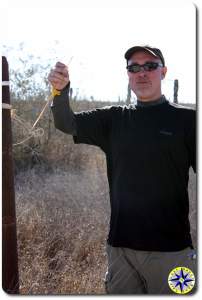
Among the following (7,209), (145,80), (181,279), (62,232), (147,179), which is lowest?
(62,232)

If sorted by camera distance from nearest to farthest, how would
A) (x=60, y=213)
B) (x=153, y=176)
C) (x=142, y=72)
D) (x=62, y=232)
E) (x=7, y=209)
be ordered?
→ (x=153, y=176) < (x=142, y=72) < (x=7, y=209) < (x=62, y=232) < (x=60, y=213)

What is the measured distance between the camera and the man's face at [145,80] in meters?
2.06

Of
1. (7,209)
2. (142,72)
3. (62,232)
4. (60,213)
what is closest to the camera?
(142,72)

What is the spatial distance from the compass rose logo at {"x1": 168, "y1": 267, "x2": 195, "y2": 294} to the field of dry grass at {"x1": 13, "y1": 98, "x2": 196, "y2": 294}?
550 millimetres

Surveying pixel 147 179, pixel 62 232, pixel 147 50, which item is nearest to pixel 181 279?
pixel 147 179

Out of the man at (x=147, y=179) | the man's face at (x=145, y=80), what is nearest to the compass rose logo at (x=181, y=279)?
the man at (x=147, y=179)

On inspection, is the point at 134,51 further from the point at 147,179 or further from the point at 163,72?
the point at 147,179

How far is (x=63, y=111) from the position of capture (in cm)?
204

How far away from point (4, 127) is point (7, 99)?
0.13m

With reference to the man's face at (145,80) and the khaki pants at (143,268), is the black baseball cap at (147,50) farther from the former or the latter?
the khaki pants at (143,268)

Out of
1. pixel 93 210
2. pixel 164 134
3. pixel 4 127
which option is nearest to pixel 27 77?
pixel 93 210

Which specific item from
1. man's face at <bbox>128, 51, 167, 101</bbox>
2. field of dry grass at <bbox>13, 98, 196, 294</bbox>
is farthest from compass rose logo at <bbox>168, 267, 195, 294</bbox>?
man's face at <bbox>128, 51, 167, 101</bbox>

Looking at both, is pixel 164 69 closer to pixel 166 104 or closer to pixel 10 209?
pixel 166 104

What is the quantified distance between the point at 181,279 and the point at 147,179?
1.50 ft
